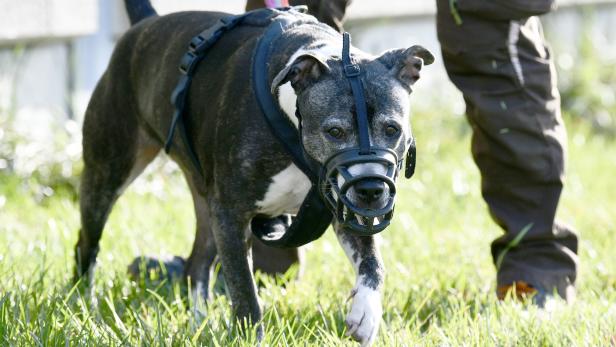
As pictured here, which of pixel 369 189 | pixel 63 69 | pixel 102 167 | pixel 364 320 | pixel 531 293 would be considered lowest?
pixel 531 293

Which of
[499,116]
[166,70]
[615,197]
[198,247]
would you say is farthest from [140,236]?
[615,197]

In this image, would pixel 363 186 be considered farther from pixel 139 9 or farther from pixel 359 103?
pixel 139 9

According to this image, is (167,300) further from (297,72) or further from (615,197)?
(615,197)

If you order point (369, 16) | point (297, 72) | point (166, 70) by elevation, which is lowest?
point (369, 16)

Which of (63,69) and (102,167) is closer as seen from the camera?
(102,167)

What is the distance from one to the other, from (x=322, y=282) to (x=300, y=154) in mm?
1315

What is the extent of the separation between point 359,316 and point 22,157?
10.2 ft

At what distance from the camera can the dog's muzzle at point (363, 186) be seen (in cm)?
297

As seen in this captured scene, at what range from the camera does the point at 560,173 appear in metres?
4.46

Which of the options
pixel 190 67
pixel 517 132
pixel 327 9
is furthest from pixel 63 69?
pixel 517 132

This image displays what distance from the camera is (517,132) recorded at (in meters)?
4.41

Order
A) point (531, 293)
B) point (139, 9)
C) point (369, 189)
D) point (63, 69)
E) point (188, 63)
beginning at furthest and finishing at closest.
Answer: point (63, 69) → point (139, 9) → point (531, 293) → point (188, 63) → point (369, 189)

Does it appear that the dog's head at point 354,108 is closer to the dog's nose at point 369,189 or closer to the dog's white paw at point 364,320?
the dog's nose at point 369,189

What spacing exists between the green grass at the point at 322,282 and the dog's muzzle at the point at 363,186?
1.66ft
